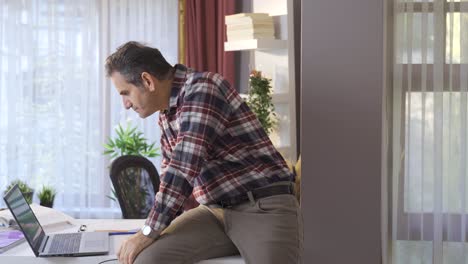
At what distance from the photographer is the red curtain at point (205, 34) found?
266 inches

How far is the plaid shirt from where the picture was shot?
257 cm

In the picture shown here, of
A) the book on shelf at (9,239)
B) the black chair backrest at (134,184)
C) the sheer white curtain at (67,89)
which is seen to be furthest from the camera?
the sheer white curtain at (67,89)

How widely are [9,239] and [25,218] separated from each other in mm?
168

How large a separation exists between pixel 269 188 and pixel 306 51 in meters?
0.59

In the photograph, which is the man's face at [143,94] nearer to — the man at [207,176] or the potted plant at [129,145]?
the man at [207,176]

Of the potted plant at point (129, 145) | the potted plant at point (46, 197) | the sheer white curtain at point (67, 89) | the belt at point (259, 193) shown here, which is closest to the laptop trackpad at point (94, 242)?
the belt at point (259, 193)

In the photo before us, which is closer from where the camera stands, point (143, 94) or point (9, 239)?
point (143, 94)

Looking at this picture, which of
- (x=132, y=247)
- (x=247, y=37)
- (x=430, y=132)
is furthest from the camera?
(x=247, y=37)

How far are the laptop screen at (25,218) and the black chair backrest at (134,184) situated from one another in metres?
1.27

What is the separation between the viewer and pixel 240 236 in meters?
2.66

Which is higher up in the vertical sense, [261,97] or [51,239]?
[261,97]

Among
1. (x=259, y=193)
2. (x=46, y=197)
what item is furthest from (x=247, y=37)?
(x=259, y=193)

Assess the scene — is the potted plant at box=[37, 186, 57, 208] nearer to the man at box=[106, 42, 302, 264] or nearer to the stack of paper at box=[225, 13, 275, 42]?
the stack of paper at box=[225, 13, 275, 42]

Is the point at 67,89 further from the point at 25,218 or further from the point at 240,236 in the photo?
the point at 240,236
